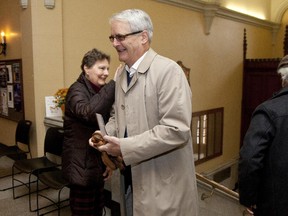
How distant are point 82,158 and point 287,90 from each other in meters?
1.26

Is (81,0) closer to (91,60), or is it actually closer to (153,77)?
(91,60)

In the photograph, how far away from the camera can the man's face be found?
130cm

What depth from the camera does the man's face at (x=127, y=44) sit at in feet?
4.25

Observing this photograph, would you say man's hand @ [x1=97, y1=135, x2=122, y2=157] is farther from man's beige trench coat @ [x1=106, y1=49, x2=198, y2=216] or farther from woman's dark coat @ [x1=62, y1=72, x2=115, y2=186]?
woman's dark coat @ [x1=62, y1=72, x2=115, y2=186]

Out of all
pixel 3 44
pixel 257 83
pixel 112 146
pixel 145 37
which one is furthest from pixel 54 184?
pixel 257 83

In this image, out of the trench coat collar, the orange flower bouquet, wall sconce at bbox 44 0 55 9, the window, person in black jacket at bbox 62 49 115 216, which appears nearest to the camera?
the trench coat collar

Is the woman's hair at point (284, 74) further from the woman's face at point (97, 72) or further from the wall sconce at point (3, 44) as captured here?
the wall sconce at point (3, 44)

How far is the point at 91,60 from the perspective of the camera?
6.38 feet

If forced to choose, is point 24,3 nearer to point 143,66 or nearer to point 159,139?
point 143,66

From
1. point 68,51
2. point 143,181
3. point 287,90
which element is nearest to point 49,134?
point 68,51

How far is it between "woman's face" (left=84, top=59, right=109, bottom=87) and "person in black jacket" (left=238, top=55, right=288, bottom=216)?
1.00 meters

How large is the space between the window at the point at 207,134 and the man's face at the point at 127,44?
4575mm

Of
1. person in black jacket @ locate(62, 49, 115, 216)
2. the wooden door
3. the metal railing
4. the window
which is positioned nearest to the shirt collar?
person in black jacket @ locate(62, 49, 115, 216)

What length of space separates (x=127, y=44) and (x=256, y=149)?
2.56ft
